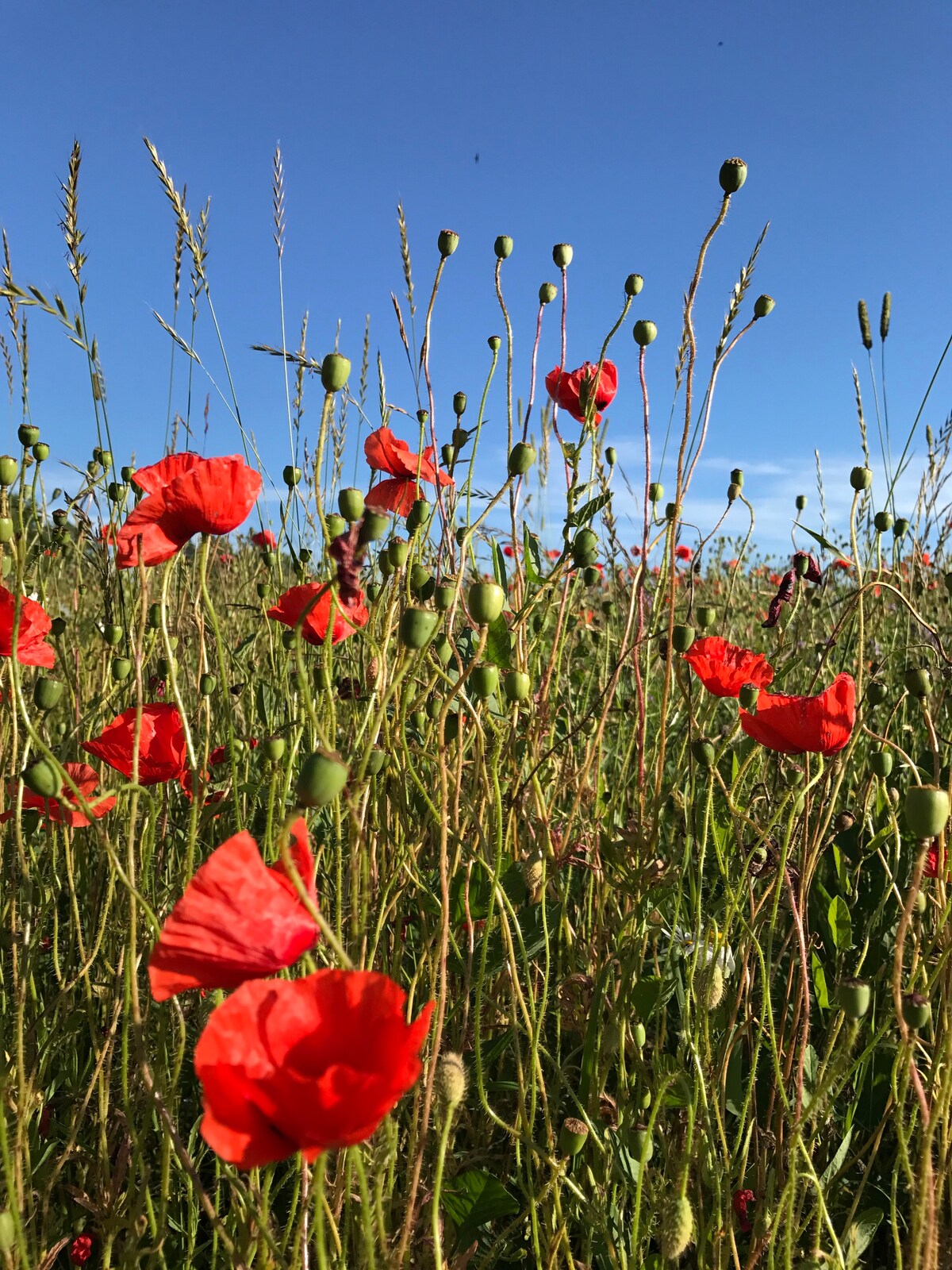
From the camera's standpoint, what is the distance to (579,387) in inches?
63.6

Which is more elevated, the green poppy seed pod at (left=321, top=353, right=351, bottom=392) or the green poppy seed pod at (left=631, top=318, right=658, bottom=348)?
the green poppy seed pod at (left=631, top=318, right=658, bottom=348)

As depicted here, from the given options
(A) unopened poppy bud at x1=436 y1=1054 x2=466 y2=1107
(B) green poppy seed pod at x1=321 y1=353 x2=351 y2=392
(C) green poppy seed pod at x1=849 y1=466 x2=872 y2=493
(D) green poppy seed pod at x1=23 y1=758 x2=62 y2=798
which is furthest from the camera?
(C) green poppy seed pod at x1=849 y1=466 x2=872 y2=493

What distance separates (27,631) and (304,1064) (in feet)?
2.77

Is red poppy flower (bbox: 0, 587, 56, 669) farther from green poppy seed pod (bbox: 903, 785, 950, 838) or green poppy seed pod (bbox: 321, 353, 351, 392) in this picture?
green poppy seed pod (bbox: 903, 785, 950, 838)

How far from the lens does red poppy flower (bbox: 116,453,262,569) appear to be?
98cm

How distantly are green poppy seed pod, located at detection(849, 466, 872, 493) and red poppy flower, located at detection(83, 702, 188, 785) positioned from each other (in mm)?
1192

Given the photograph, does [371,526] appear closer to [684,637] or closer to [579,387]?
[684,637]

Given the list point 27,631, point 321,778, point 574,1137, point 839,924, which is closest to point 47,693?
point 27,631

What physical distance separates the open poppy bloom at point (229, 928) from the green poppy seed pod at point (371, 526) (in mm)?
288

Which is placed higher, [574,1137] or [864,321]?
[864,321]

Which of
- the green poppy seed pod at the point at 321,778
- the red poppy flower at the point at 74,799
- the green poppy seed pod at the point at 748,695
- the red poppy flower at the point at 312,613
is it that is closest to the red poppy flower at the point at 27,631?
the red poppy flower at the point at 74,799

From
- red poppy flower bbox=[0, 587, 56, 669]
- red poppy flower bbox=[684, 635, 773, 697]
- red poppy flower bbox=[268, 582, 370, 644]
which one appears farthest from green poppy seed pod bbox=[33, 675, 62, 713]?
red poppy flower bbox=[684, 635, 773, 697]

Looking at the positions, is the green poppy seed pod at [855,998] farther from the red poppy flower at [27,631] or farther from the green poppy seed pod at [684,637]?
the red poppy flower at [27,631]

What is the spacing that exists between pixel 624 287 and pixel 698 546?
451 mm
